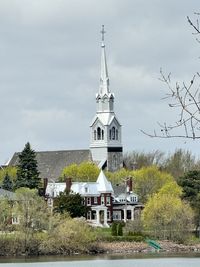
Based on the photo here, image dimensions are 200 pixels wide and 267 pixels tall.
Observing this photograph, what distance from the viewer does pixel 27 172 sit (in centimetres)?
10319

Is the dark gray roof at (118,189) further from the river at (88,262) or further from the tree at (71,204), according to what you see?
the river at (88,262)

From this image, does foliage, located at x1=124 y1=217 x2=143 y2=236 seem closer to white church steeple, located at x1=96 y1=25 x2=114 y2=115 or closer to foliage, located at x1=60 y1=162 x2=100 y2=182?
foliage, located at x1=60 y1=162 x2=100 y2=182

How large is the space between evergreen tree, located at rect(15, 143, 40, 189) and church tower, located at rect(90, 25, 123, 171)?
37015 millimetres

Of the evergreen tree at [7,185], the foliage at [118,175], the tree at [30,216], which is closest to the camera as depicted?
the tree at [30,216]

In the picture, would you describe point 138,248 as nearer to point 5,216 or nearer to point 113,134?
point 5,216

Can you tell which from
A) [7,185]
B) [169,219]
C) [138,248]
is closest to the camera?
[138,248]

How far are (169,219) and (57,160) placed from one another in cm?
6630

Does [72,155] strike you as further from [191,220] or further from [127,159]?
[191,220]

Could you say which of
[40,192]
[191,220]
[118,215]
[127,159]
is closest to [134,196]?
[118,215]

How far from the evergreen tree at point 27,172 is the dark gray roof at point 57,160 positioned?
111ft

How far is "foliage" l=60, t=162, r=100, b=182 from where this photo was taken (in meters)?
123

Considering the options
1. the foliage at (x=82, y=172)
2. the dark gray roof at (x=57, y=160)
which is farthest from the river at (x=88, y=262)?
the dark gray roof at (x=57, y=160)

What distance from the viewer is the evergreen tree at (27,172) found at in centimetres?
10106

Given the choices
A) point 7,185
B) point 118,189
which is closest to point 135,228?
point 7,185
